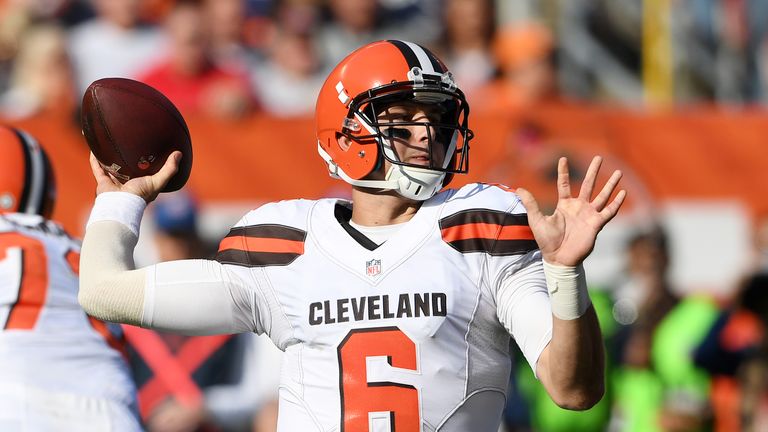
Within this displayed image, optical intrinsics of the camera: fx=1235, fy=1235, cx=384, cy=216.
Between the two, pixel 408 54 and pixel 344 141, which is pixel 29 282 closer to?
pixel 344 141

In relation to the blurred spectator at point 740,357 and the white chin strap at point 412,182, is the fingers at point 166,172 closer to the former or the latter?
the white chin strap at point 412,182

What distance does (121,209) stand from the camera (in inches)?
135

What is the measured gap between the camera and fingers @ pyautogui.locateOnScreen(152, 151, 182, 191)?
11.4 ft

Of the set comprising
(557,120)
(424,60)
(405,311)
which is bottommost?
(405,311)

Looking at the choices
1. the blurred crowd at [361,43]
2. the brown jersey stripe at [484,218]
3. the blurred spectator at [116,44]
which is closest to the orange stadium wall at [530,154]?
the blurred crowd at [361,43]

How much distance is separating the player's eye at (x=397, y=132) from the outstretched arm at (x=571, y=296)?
18.3 inches

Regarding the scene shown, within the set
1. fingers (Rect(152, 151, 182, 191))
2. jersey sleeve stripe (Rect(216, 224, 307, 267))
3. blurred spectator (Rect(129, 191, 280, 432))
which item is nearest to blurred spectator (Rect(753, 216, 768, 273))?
blurred spectator (Rect(129, 191, 280, 432))

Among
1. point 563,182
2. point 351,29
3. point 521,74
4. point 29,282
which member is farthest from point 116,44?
point 563,182

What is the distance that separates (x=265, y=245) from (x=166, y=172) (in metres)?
0.37

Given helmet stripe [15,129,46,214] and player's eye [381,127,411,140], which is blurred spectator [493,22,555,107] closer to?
helmet stripe [15,129,46,214]

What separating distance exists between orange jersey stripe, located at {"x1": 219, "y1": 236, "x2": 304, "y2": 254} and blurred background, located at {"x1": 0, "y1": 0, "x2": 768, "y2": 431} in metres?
2.65

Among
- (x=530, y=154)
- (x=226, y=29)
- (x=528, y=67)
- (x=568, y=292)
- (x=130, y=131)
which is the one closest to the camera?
(x=568, y=292)

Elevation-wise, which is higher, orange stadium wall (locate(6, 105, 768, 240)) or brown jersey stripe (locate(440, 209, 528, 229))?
orange stadium wall (locate(6, 105, 768, 240))

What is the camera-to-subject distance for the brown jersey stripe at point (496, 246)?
3219 millimetres
